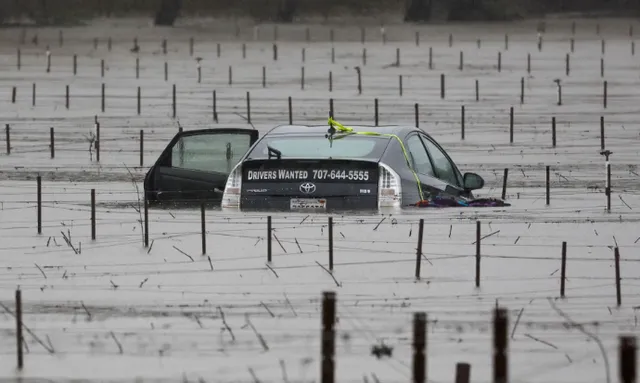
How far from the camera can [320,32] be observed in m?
77.9

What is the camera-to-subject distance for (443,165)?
17.2 metres

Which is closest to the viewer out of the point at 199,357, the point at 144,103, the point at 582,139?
the point at 199,357

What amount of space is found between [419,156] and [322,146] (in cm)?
131

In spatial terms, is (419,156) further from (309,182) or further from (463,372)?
(463,372)

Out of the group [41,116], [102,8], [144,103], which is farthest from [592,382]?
[102,8]

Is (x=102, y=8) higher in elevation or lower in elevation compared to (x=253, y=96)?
higher

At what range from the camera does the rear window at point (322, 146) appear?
15133 millimetres

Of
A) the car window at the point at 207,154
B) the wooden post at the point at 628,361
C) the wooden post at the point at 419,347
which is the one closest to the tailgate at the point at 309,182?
the car window at the point at 207,154

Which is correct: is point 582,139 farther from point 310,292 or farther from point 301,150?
point 310,292

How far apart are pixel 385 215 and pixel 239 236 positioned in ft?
5.01

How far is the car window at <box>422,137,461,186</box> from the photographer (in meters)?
16.9

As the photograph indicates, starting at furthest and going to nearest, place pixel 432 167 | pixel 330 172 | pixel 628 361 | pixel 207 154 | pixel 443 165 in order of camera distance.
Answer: pixel 207 154 < pixel 443 165 < pixel 432 167 < pixel 330 172 < pixel 628 361

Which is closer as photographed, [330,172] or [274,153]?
[330,172]

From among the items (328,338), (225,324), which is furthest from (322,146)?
(328,338)
